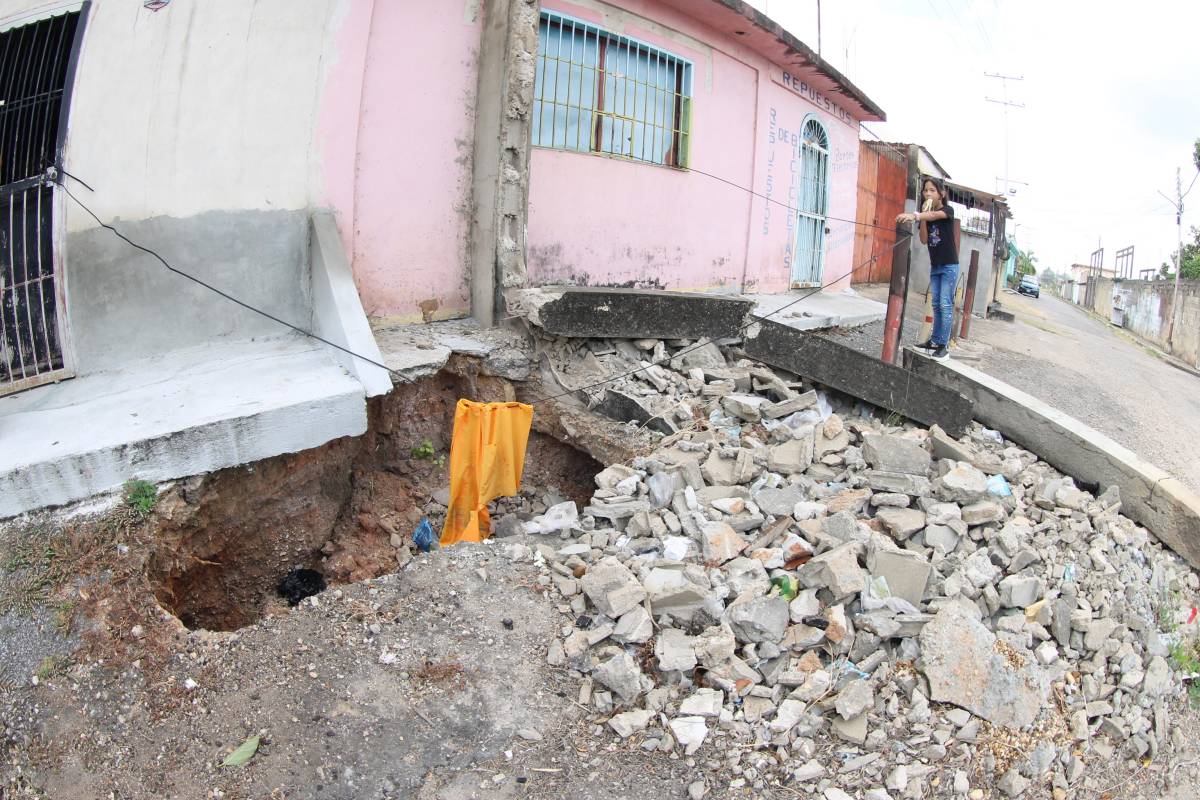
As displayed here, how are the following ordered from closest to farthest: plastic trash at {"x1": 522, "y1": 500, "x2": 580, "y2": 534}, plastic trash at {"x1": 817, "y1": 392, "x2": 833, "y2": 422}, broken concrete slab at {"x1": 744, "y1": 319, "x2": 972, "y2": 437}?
plastic trash at {"x1": 522, "y1": 500, "x2": 580, "y2": 534}, plastic trash at {"x1": 817, "y1": 392, "x2": 833, "y2": 422}, broken concrete slab at {"x1": 744, "y1": 319, "x2": 972, "y2": 437}

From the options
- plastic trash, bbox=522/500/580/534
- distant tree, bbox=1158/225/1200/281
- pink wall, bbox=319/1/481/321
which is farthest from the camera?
distant tree, bbox=1158/225/1200/281

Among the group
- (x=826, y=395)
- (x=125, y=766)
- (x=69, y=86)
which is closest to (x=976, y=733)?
(x=826, y=395)

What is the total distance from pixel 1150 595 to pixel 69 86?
7.31 meters

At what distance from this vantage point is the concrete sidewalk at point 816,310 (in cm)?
805

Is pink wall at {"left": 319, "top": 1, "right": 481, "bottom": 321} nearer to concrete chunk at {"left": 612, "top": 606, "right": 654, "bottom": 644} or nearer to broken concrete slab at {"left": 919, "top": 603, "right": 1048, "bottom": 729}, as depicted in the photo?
concrete chunk at {"left": 612, "top": 606, "right": 654, "bottom": 644}

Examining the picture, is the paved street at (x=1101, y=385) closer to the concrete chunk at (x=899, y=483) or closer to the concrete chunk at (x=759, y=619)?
the concrete chunk at (x=899, y=483)

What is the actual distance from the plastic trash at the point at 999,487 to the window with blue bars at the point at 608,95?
177 inches

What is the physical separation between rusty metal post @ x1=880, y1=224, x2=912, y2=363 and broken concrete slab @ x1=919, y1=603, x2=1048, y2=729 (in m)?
2.81

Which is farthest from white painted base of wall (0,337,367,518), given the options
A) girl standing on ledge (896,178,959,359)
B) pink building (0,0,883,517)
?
girl standing on ledge (896,178,959,359)

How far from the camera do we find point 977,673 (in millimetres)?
3367

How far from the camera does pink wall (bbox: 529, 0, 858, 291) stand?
6922 mm

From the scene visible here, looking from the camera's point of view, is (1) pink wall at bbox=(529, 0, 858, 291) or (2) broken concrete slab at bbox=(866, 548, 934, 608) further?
(1) pink wall at bbox=(529, 0, 858, 291)

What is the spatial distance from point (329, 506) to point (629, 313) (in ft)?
8.44

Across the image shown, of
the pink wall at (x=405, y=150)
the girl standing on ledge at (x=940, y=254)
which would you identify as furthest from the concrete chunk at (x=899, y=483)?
the pink wall at (x=405, y=150)
